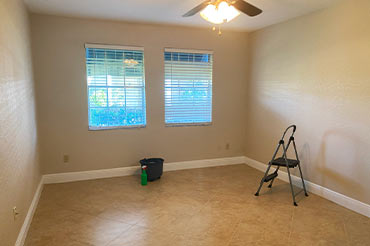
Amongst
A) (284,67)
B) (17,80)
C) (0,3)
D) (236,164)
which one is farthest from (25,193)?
(284,67)

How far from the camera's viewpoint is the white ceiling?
3117 mm

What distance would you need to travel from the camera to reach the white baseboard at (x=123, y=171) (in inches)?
157

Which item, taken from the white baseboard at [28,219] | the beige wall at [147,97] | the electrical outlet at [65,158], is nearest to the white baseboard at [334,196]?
the beige wall at [147,97]

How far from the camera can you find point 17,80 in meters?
2.59

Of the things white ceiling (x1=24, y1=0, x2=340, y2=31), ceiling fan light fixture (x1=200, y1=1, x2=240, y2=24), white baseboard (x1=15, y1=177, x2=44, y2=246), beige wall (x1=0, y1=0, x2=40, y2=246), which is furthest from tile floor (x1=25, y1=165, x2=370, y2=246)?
white ceiling (x1=24, y1=0, x2=340, y2=31)

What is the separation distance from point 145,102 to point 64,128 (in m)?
1.32

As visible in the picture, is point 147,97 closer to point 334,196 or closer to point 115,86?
point 115,86

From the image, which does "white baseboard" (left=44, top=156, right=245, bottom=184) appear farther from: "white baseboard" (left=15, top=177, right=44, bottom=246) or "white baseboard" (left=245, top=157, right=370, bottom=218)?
"white baseboard" (left=245, top=157, right=370, bottom=218)

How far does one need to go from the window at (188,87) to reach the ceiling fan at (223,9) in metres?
1.76

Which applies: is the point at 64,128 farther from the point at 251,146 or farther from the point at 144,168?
the point at 251,146

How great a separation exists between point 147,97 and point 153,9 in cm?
143

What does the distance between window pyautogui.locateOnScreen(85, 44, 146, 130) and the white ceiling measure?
1.76 feet

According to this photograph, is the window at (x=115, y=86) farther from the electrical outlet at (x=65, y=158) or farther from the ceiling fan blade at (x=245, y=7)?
the ceiling fan blade at (x=245, y=7)

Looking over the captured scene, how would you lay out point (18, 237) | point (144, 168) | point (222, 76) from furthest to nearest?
point (222, 76)
point (144, 168)
point (18, 237)
